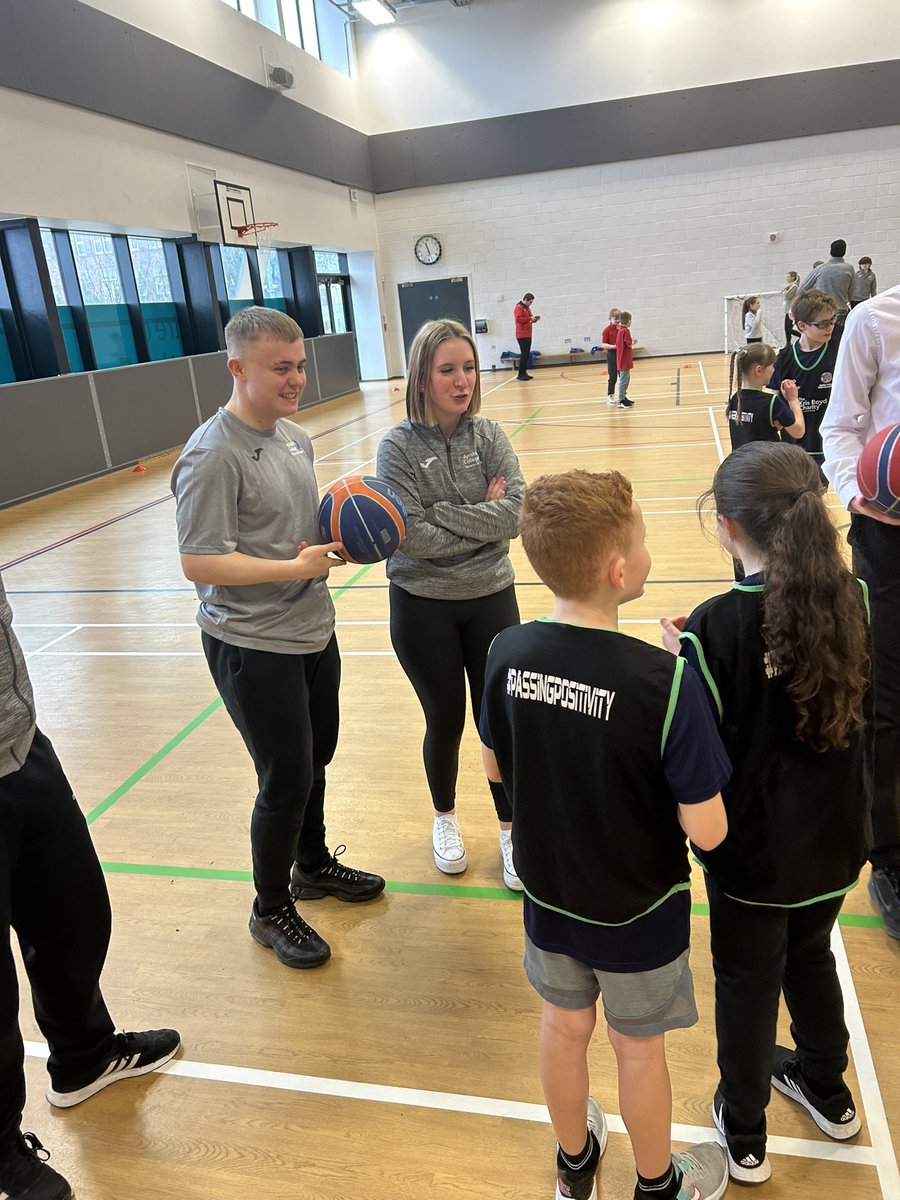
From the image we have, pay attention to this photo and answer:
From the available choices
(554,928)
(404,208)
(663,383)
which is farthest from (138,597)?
(404,208)

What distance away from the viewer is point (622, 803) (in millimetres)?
1271

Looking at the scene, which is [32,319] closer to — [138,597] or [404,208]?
[138,597]

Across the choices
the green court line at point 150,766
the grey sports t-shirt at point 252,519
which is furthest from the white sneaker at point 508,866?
the green court line at point 150,766

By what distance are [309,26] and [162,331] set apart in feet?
26.9

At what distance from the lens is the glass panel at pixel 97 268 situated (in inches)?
414

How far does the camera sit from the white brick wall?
51.5ft

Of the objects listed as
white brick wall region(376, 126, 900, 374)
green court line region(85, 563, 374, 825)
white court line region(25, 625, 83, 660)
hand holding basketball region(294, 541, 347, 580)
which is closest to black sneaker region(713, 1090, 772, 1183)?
hand holding basketball region(294, 541, 347, 580)

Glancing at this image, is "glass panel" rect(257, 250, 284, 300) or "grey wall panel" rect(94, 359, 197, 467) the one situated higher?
"glass panel" rect(257, 250, 284, 300)

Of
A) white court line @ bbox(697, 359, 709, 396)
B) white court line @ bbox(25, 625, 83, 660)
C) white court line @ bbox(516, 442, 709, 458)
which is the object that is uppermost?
white court line @ bbox(697, 359, 709, 396)

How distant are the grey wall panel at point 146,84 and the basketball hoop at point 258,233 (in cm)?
109

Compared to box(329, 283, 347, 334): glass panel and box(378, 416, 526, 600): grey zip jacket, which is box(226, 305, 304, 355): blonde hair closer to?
box(378, 416, 526, 600): grey zip jacket

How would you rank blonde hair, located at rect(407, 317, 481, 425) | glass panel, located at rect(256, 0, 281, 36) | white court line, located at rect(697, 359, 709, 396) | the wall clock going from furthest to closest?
1. the wall clock
2. glass panel, located at rect(256, 0, 281, 36)
3. white court line, located at rect(697, 359, 709, 396)
4. blonde hair, located at rect(407, 317, 481, 425)

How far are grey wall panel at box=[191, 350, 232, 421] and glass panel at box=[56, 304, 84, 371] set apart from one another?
1746 mm

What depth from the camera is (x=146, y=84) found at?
10.7 m
